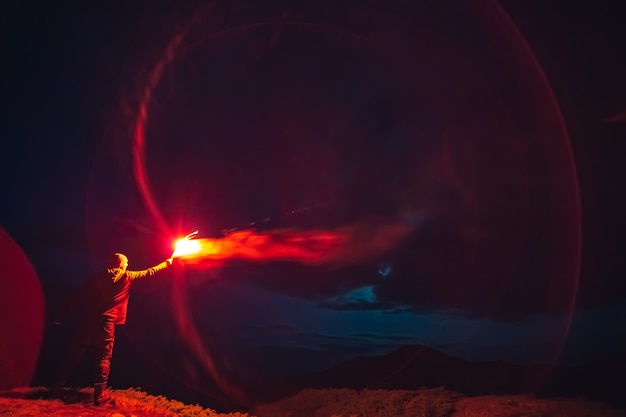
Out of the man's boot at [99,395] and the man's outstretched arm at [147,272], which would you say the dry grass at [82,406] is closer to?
the man's boot at [99,395]

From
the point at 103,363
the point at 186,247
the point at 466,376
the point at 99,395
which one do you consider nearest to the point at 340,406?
the point at 466,376

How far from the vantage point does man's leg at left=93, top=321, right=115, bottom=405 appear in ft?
26.1

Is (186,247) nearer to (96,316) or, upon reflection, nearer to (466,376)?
(96,316)

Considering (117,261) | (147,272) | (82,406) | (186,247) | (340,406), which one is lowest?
(340,406)

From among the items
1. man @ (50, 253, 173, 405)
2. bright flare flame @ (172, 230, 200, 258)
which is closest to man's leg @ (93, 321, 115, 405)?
man @ (50, 253, 173, 405)

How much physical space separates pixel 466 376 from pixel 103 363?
1225 cm

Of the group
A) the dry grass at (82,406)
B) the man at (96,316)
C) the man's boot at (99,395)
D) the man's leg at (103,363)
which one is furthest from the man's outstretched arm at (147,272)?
the dry grass at (82,406)

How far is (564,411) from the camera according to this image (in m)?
10.1

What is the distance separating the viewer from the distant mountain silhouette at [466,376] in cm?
1215

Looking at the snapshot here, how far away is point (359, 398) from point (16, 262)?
626 inches

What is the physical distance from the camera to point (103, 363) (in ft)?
26.3

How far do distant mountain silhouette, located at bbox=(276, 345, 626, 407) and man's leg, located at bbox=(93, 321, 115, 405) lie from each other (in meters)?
8.36

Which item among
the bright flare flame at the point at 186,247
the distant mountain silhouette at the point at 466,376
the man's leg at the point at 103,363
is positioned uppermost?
the bright flare flame at the point at 186,247

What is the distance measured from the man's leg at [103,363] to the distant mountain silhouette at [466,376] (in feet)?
27.4
